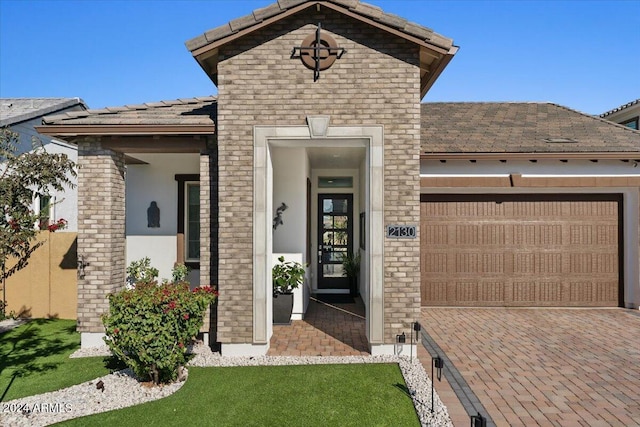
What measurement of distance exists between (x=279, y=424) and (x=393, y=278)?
280 centimetres

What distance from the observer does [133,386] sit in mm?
5227

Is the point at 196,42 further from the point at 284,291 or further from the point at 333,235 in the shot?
the point at 333,235

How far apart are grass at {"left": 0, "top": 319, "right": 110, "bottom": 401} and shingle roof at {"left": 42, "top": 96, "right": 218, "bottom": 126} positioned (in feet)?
12.7

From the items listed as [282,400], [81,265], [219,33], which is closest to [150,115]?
[219,33]

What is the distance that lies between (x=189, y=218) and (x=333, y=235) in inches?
164

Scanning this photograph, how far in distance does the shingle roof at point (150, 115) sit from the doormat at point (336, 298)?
562 cm

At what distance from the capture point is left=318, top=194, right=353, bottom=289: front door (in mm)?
11461

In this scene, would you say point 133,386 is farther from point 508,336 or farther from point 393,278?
point 508,336

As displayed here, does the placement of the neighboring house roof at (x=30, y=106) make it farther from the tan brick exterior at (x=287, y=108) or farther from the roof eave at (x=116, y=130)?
the tan brick exterior at (x=287, y=108)

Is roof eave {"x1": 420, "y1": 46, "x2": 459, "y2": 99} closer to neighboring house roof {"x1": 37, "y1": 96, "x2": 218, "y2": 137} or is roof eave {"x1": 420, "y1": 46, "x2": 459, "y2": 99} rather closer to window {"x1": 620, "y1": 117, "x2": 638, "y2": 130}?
neighboring house roof {"x1": 37, "y1": 96, "x2": 218, "y2": 137}

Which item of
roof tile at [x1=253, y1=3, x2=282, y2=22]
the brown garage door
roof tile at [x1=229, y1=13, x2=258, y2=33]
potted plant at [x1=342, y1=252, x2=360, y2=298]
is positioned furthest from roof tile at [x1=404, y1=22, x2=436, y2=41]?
potted plant at [x1=342, y1=252, x2=360, y2=298]

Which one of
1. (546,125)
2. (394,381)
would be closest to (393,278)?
(394,381)

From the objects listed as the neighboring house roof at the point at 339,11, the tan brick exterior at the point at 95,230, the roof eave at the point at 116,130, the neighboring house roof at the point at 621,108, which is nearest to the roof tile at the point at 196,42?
the neighboring house roof at the point at 339,11

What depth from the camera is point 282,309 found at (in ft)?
26.2
